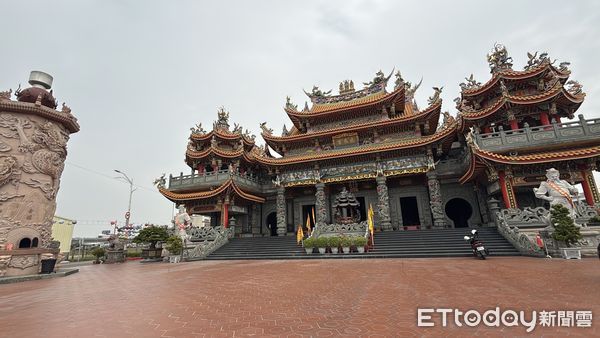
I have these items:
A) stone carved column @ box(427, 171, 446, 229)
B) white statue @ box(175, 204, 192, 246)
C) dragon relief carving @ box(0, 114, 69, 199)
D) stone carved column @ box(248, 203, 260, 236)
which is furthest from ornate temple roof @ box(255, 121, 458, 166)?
dragon relief carving @ box(0, 114, 69, 199)

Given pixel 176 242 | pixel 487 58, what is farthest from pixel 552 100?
pixel 176 242

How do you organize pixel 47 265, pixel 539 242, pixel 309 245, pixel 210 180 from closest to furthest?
pixel 539 242, pixel 47 265, pixel 309 245, pixel 210 180

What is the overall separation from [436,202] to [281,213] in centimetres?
1104

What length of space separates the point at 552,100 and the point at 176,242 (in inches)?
917

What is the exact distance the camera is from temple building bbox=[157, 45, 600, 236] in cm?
1341

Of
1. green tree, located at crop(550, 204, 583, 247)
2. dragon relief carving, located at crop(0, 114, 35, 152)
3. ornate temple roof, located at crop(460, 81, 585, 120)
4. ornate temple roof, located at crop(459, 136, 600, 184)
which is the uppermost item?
ornate temple roof, located at crop(460, 81, 585, 120)

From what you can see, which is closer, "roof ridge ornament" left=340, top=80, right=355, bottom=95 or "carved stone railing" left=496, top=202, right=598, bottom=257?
"carved stone railing" left=496, top=202, right=598, bottom=257

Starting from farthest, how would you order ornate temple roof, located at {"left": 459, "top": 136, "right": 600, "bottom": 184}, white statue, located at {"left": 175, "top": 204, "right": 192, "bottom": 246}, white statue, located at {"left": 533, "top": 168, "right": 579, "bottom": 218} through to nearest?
white statue, located at {"left": 175, "top": 204, "right": 192, "bottom": 246}
ornate temple roof, located at {"left": 459, "top": 136, "right": 600, "bottom": 184}
white statue, located at {"left": 533, "top": 168, "right": 579, "bottom": 218}

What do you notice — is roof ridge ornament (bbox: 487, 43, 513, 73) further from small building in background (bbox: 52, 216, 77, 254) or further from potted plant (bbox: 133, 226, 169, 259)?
small building in background (bbox: 52, 216, 77, 254)

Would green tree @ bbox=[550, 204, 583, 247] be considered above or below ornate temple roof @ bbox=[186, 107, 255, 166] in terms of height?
below

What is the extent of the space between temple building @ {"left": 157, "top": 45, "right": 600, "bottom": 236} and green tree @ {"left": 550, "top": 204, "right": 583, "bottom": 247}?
12.6ft

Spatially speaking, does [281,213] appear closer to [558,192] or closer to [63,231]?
[558,192]

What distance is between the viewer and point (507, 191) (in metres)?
13.2

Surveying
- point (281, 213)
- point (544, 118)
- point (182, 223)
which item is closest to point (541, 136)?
point (544, 118)
